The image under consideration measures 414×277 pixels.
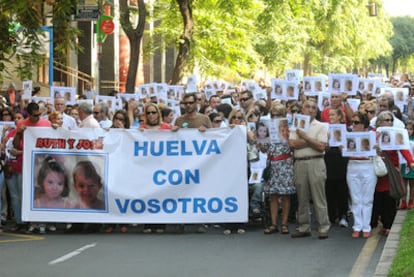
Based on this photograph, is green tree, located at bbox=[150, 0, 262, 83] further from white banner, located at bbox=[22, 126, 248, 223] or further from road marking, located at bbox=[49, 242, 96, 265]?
road marking, located at bbox=[49, 242, 96, 265]

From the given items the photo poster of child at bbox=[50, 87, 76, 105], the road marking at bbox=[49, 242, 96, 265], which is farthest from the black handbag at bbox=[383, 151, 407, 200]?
the photo poster of child at bbox=[50, 87, 76, 105]

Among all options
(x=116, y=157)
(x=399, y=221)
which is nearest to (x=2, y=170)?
(x=116, y=157)

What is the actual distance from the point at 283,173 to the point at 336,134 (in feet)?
2.90

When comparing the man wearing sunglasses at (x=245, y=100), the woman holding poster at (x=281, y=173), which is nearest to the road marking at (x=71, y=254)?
the woman holding poster at (x=281, y=173)

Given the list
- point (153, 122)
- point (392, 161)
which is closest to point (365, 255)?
point (392, 161)

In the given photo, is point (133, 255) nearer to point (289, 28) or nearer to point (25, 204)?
point (25, 204)

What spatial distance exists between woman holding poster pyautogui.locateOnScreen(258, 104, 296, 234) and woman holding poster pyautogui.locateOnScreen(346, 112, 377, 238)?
2.66 feet

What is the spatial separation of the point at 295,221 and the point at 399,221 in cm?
226

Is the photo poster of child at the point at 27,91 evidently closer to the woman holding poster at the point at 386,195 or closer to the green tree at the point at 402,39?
the woman holding poster at the point at 386,195

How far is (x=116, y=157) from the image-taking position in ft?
47.1

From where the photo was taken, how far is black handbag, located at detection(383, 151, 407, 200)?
13.4m

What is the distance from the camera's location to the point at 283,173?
13891mm

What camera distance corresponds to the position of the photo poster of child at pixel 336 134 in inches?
536

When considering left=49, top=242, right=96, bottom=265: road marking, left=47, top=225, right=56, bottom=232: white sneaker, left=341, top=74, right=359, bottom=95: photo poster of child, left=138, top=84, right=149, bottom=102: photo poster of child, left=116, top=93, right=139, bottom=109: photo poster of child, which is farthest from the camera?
left=138, top=84, right=149, bottom=102: photo poster of child
